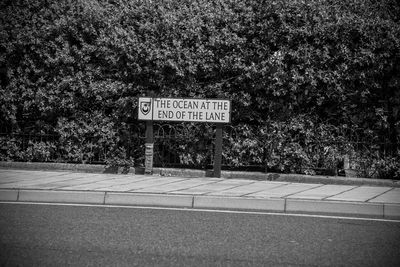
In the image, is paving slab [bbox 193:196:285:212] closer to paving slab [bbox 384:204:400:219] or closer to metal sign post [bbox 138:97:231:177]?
paving slab [bbox 384:204:400:219]

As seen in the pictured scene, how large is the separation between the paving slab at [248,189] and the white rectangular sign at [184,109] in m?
→ 1.52

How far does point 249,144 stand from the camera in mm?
9969

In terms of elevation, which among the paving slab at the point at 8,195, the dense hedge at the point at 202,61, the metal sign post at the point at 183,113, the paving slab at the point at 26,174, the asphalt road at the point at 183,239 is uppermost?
the dense hedge at the point at 202,61

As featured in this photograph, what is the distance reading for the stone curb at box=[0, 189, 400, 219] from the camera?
7016 mm

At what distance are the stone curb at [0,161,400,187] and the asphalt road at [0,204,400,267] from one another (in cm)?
302

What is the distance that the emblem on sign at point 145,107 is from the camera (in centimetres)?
1011

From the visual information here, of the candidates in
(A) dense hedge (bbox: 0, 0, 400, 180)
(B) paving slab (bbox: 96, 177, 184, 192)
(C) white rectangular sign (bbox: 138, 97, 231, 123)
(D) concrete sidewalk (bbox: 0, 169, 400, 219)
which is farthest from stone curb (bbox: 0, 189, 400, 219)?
(A) dense hedge (bbox: 0, 0, 400, 180)

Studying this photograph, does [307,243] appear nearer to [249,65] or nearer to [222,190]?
[222,190]

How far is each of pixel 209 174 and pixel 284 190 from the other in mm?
2115

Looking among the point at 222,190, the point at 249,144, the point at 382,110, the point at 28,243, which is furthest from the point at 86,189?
the point at 382,110

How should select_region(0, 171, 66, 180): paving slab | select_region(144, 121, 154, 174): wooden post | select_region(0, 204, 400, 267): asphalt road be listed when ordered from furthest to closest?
1. select_region(144, 121, 154, 174): wooden post
2. select_region(0, 171, 66, 180): paving slab
3. select_region(0, 204, 400, 267): asphalt road

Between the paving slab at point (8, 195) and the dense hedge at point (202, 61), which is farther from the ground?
the dense hedge at point (202, 61)

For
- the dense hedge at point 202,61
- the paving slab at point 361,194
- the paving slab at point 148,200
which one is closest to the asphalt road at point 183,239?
the paving slab at point 148,200

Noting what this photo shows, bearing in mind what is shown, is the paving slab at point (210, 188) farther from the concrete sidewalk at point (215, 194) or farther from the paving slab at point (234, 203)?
the paving slab at point (234, 203)
